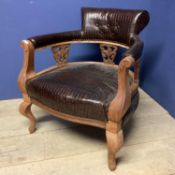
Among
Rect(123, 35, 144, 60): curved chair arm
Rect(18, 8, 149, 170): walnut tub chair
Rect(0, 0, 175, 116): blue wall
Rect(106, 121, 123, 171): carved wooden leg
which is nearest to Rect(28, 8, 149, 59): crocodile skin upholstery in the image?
Rect(18, 8, 149, 170): walnut tub chair

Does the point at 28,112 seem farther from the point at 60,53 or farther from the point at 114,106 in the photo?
the point at 114,106

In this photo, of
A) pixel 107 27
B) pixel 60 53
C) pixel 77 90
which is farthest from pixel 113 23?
pixel 77 90

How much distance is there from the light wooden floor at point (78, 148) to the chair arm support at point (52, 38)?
1.75ft

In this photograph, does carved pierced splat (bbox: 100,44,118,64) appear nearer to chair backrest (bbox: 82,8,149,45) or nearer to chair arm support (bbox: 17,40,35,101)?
chair backrest (bbox: 82,8,149,45)

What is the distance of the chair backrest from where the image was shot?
4.74ft

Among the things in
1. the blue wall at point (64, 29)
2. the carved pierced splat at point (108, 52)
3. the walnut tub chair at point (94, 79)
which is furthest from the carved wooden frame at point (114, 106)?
the blue wall at point (64, 29)

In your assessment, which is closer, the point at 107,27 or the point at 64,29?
the point at 107,27

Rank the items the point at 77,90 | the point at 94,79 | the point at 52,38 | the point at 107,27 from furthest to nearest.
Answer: the point at 107,27, the point at 52,38, the point at 94,79, the point at 77,90

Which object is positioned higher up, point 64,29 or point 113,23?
point 113,23

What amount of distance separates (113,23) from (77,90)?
1.84 ft

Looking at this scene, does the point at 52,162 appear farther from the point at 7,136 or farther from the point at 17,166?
the point at 7,136

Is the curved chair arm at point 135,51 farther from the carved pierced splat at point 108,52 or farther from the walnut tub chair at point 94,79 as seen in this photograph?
the carved pierced splat at point 108,52

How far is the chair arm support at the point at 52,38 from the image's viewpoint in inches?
53.4

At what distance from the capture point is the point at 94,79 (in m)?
1.34
